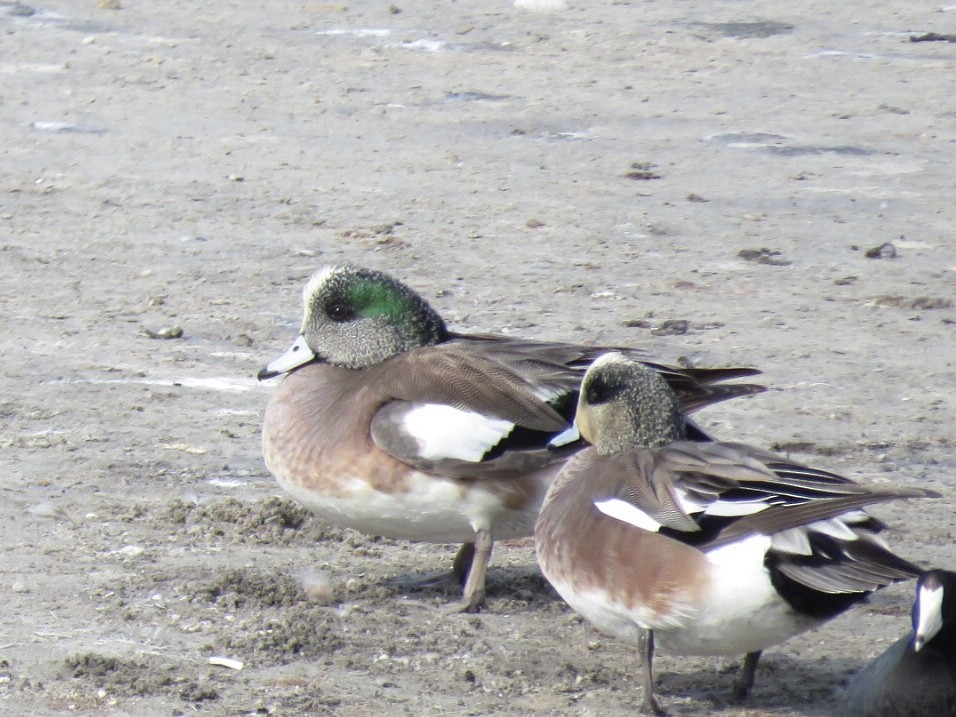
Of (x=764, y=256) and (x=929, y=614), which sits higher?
(x=929, y=614)

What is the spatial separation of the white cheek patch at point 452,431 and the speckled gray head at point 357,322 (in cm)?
50

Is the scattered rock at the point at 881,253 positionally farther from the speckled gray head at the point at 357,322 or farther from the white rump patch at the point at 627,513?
the white rump patch at the point at 627,513

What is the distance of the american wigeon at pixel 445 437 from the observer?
4.44m

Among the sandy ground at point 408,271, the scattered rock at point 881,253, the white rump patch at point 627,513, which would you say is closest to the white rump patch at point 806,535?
the white rump patch at point 627,513

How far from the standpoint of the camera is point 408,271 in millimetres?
7363

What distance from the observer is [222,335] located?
21.7ft

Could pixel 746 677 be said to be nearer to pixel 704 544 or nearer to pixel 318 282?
pixel 704 544

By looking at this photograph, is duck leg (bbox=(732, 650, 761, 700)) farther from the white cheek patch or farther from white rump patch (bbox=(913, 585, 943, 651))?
the white cheek patch

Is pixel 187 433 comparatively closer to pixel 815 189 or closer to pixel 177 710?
pixel 177 710

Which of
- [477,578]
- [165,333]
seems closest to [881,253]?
[165,333]

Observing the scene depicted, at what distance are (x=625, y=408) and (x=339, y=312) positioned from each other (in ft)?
3.75

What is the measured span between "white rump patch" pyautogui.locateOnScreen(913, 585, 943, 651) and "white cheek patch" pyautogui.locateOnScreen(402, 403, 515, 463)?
49.4 inches

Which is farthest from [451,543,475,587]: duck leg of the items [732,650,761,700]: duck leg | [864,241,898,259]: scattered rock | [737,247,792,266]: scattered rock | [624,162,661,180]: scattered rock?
[624,162,661,180]: scattered rock

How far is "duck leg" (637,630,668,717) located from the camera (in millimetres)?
3893
